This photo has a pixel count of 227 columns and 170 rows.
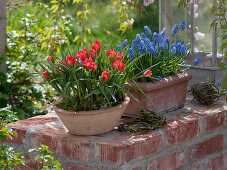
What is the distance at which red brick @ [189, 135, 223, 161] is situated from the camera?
211cm

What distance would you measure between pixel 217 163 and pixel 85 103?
912mm

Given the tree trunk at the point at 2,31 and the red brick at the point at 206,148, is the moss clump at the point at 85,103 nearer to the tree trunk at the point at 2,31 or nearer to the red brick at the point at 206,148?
the red brick at the point at 206,148

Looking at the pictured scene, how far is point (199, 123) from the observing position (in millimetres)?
2113

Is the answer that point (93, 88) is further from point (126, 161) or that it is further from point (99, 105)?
point (126, 161)

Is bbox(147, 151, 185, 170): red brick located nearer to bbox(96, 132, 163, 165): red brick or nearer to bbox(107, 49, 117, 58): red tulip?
bbox(96, 132, 163, 165): red brick

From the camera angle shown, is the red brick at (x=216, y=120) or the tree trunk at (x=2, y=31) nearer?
the red brick at (x=216, y=120)

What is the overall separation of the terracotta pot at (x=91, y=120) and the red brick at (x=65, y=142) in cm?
3

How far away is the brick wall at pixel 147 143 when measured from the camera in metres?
1.77

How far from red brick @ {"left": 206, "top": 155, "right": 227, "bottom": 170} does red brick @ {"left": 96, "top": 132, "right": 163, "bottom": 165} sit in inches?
19.1

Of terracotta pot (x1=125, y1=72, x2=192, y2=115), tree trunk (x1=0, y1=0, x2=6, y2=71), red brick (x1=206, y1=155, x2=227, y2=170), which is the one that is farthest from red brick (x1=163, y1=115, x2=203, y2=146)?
tree trunk (x1=0, y1=0, x2=6, y2=71)

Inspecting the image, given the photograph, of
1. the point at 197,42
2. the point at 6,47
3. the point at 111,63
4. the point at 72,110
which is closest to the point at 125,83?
the point at 111,63

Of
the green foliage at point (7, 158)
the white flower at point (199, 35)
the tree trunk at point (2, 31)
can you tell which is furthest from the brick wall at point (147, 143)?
the tree trunk at point (2, 31)

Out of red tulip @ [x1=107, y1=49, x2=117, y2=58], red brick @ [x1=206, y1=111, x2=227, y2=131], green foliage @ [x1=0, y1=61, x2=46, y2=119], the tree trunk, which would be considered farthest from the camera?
green foliage @ [x1=0, y1=61, x2=46, y2=119]

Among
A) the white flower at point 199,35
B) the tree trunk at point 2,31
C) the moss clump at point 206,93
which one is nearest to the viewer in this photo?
the moss clump at point 206,93
